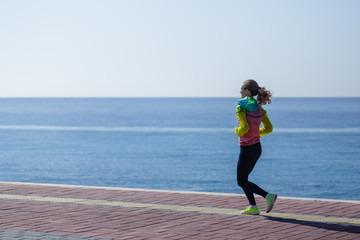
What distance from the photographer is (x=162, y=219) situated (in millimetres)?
7805

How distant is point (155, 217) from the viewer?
7.94m

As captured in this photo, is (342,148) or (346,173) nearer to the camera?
(346,173)

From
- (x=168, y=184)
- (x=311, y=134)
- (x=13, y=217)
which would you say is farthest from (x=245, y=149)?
(x=311, y=134)

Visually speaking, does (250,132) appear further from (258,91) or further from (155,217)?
(155,217)

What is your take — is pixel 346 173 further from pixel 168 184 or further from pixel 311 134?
pixel 311 134

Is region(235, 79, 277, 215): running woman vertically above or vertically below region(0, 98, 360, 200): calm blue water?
above

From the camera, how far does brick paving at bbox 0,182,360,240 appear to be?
22.7ft

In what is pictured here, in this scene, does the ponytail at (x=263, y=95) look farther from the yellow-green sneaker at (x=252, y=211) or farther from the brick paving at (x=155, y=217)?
the brick paving at (x=155, y=217)

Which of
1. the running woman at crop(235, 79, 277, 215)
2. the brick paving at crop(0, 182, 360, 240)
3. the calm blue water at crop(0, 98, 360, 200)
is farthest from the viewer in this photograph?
the calm blue water at crop(0, 98, 360, 200)

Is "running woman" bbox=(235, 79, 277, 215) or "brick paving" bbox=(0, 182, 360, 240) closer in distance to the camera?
"brick paving" bbox=(0, 182, 360, 240)

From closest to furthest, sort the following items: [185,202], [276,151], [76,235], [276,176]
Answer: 1. [76,235]
2. [185,202]
3. [276,176]
4. [276,151]

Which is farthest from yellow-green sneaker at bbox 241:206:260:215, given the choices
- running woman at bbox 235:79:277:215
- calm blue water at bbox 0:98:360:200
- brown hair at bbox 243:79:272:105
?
calm blue water at bbox 0:98:360:200

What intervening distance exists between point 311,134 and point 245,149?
61049 mm

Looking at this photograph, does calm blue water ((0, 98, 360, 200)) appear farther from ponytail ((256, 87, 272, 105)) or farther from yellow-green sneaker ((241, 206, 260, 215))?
ponytail ((256, 87, 272, 105))
